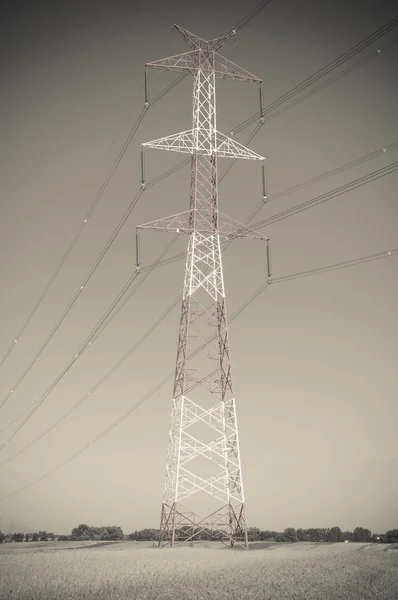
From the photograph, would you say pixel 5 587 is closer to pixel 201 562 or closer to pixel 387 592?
pixel 201 562

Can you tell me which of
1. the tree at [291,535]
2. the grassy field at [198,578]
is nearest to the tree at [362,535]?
the tree at [291,535]

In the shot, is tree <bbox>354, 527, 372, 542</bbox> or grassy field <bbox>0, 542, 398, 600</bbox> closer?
grassy field <bbox>0, 542, 398, 600</bbox>

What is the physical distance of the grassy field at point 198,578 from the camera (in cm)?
1900

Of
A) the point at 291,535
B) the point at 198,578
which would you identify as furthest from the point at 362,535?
the point at 198,578

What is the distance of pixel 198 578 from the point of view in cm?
2267

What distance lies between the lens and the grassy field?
748 inches

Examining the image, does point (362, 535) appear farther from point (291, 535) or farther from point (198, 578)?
point (198, 578)

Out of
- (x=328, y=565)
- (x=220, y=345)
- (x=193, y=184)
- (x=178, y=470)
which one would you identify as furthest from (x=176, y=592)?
(x=193, y=184)

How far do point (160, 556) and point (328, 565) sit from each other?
28.2ft

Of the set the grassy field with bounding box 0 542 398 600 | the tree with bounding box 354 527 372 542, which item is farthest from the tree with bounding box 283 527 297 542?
the grassy field with bounding box 0 542 398 600

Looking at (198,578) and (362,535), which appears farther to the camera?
(362,535)

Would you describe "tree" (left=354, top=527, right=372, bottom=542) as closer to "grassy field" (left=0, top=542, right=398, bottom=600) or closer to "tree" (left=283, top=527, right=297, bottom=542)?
"tree" (left=283, top=527, right=297, bottom=542)

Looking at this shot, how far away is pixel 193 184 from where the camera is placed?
4162cm

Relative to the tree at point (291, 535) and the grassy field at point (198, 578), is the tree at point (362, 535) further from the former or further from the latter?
the grassy field at point (198, 578)
